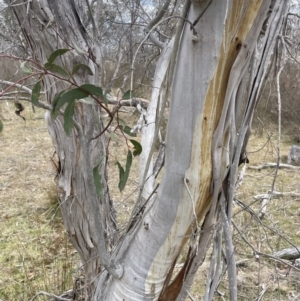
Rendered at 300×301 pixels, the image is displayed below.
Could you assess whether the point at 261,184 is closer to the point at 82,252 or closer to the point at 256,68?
the point at 82,252

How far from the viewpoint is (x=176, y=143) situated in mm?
661

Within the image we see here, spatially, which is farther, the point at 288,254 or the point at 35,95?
the point at 288,254

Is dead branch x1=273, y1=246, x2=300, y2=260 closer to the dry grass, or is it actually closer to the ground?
the ground

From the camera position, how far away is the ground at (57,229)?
73.4 inches

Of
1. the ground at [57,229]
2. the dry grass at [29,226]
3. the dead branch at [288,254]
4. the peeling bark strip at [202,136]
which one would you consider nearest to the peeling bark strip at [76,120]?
the ground at [57,229]

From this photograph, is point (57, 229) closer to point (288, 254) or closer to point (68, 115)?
point (288, 254)

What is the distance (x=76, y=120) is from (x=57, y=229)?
1661 mm

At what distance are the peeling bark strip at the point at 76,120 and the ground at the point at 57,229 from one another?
124mm

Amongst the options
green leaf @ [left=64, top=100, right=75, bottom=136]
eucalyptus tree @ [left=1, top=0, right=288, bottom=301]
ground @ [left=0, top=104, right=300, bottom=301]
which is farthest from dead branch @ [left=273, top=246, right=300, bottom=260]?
green leaf @ [left=64, top=100, right=75, bottom=136]

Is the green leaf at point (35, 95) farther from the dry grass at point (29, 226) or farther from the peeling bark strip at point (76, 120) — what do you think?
the dry grass at point (29, 226)

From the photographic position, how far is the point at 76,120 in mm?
1204

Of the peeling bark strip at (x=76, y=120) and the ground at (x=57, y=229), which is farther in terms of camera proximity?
the ground at (x=57, y=229)

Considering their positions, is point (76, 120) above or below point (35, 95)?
below

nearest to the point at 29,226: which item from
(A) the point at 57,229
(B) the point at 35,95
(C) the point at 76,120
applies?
(A) the point at 57,229
